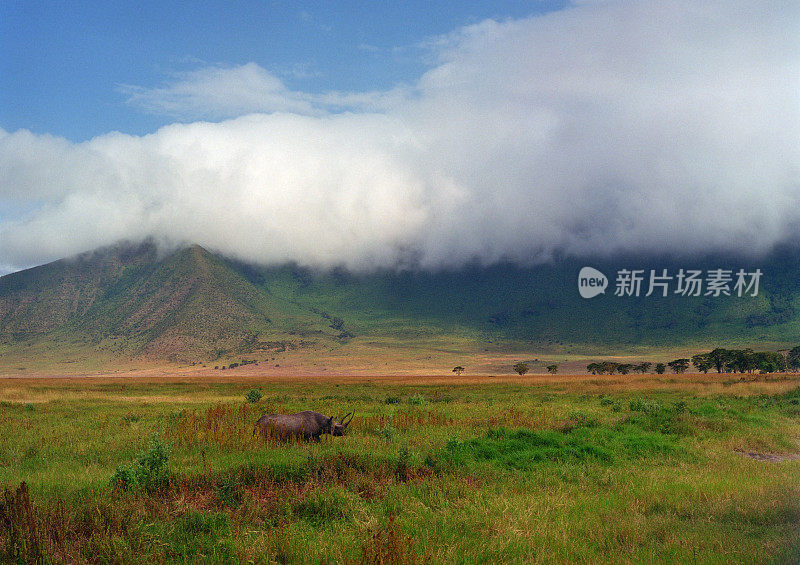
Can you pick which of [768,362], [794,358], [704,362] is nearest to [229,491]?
[768,362]

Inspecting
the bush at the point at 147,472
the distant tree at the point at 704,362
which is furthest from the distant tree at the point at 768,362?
the bush at the point at 147,472

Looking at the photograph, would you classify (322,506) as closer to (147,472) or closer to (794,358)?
(147,472)

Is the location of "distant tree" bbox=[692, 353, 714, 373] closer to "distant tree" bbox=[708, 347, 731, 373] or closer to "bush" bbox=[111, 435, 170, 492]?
"distant tree" bbox=[708, 347, 731, 373]

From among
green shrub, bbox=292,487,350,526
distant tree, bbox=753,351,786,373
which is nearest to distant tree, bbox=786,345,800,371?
distant tree, bbox=753,351,786,373

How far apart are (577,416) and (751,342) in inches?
8377

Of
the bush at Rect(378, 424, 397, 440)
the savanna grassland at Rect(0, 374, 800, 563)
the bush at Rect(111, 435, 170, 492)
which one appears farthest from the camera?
the bush at Rect(378, 424, 397, 440)

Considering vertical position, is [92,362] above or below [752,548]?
below

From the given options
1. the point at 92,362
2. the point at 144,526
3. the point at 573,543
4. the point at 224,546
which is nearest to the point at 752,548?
the point at 573,543

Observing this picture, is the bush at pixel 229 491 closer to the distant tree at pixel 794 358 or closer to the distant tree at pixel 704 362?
the distant tree at pixel 704 362

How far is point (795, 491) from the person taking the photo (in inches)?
409

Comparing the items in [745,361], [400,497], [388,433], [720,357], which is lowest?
[745,361]

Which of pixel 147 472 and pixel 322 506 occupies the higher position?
pixel 147 472

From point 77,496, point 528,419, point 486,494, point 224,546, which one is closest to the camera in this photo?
point 224,546

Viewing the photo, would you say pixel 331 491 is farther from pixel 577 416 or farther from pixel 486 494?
pixel 577 416
